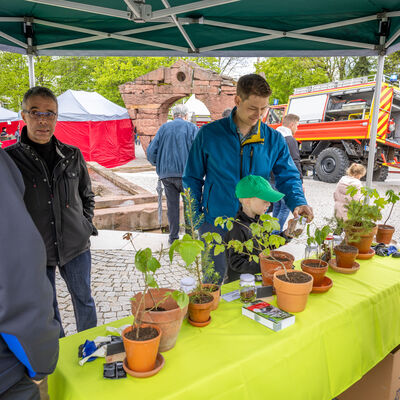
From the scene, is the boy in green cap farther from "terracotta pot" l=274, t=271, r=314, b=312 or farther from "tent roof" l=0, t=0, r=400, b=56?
"tent roof" l=0, t=0, r=400, b=56

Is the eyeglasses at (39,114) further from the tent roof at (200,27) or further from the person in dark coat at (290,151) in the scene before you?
the person in dark coat at (290,151)

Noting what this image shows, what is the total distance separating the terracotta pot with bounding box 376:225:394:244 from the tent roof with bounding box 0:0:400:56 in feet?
5.53

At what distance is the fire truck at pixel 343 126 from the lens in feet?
31.8

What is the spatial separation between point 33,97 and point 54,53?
1842 millimetres

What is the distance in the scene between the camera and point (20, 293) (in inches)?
29.9

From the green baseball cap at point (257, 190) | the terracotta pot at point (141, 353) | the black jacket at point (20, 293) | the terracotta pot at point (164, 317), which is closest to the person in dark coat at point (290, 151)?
the green baseball cap at point (257, 190)

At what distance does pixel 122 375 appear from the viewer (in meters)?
0.99

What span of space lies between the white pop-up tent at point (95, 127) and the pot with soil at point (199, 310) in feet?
46.4

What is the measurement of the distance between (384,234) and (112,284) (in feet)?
8.69

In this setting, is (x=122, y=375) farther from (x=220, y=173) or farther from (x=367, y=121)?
(x=367, y=121)

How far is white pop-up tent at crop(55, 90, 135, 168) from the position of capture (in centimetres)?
1433

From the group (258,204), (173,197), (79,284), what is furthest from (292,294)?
Answer: (173,197)

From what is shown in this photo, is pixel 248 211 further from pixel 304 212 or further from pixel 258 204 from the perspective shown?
pixel 304 212

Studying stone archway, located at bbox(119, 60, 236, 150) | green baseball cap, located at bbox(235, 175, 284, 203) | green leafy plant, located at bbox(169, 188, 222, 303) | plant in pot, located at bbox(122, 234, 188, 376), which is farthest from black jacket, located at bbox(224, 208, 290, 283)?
stone archway, located at bbox(119, 60, 236, 150)
